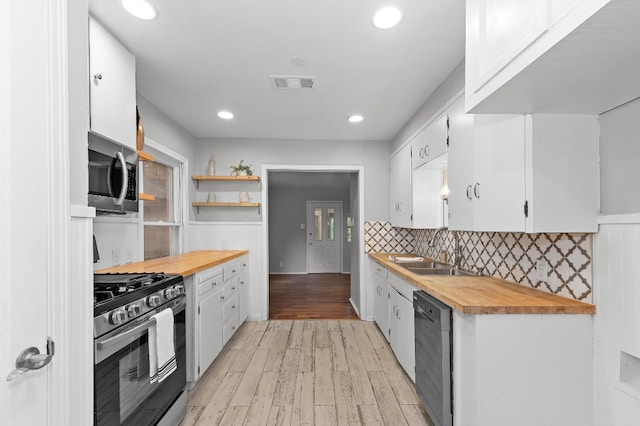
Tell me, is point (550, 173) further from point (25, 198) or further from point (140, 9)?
point (140, 9)

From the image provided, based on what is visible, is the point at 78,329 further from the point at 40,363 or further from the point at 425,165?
the point at 425,165

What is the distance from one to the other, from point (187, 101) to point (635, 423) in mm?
3537

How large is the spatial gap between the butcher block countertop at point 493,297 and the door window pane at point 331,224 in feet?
20.4

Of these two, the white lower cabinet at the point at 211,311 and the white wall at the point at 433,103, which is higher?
the white wall at the point at 433,103

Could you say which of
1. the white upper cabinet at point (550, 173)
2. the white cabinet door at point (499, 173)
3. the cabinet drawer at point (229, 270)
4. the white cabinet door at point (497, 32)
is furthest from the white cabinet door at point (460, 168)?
the cabinet drawer at point (229, 270)

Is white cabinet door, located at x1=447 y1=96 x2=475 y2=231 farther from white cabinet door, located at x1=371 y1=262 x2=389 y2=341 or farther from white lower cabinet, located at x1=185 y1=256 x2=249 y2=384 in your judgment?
white lower cabinet, located at x1=185 y1=256 x2=249 y2=384

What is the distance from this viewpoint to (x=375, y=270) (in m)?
3.94

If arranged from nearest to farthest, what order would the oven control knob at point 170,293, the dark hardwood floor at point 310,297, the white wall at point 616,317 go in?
the white wall at point 616,317 → the oven control knob at point 170,293 → the dark hardwood floor at point 310,297

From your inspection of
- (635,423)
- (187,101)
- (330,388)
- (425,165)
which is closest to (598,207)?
(635,423)

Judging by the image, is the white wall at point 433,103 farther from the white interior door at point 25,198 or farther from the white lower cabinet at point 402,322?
the white interior door at point 25,198

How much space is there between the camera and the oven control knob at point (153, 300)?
175 cm

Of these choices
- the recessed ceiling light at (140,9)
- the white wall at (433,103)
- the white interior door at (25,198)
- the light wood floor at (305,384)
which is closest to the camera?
the white interior door at (25,198)

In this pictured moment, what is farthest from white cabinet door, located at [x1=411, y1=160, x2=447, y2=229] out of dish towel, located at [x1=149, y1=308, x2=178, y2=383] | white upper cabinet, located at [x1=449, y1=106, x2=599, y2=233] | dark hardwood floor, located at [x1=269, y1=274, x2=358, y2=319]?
dish towel, located at [x1=149, y1=308, x2=178, y2=383]

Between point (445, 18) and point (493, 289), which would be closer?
point (445, 18)
